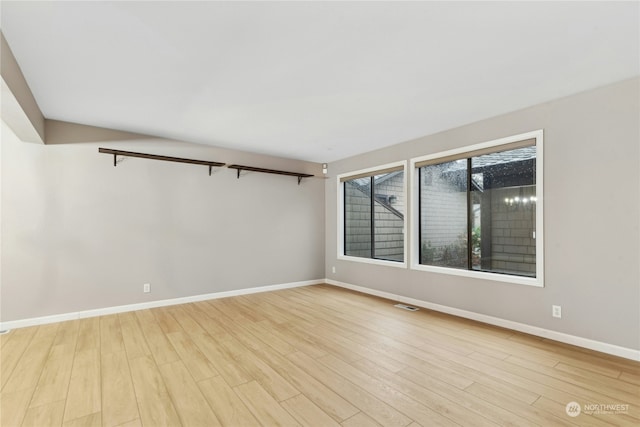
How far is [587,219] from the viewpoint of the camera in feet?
9.50

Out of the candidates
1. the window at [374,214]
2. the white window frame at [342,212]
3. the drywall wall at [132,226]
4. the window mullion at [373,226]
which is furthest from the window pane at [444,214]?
the drywall wall at [132,226]

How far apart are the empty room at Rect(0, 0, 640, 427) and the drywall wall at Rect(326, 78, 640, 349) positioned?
19mm

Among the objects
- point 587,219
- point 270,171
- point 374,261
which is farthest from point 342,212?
point 587,219

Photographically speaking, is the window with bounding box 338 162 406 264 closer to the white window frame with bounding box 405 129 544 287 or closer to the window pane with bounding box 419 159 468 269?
the white window frame with bounding box 405 129 544 287

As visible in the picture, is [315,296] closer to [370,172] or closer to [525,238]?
[370,172]

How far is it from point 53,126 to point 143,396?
140 inches

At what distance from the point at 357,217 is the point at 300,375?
3758 millimetres

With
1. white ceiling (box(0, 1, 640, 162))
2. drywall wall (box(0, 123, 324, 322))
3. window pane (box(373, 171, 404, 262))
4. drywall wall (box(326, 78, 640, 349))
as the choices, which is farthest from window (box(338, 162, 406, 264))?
drywall wall (box(326, 78, 640, 349))

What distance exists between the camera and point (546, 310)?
3.12 metres

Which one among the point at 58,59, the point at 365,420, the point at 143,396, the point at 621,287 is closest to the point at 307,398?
the point at 365,420

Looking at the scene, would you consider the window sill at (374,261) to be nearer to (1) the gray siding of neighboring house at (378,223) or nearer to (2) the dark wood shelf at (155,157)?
(1) the gray siding of neighboring house at (378,223)

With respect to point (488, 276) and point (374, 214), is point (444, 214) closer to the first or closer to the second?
point (488, 276)

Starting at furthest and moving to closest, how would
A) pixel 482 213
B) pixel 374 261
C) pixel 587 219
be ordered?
pixel 374 261 → pixel 482 213 → pixel 587 219

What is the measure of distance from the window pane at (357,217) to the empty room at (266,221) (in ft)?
1.11
